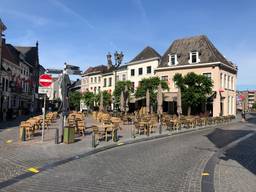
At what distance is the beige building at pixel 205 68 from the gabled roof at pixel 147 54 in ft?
7.67

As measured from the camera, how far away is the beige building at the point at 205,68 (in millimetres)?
38094

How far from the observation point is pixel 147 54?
157ft

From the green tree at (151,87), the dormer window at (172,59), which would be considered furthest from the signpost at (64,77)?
the dormer window at (172,59)

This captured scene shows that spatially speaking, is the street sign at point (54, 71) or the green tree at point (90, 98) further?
the green tree at point (90, 98)

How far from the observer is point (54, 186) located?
610 cm

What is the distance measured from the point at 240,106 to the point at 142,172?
1199 inches

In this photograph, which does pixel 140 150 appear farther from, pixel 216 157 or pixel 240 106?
pixel 240 106

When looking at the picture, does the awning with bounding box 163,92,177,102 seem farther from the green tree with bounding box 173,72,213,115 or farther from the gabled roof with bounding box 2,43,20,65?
the gabled roof with bounding box 2,43,20,65

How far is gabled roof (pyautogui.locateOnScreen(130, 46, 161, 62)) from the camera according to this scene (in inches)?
1841

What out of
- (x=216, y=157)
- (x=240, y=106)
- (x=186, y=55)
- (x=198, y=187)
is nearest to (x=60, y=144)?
(x=216, y=157)

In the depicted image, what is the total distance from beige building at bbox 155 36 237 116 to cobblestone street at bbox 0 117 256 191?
27.4 meters

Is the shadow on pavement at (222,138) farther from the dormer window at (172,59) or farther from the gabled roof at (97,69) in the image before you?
the gabled roof at (97,69)

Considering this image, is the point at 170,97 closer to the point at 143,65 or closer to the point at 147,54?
the point at 143,65

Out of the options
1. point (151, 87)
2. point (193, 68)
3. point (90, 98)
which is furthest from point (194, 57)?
point (90, 98)
